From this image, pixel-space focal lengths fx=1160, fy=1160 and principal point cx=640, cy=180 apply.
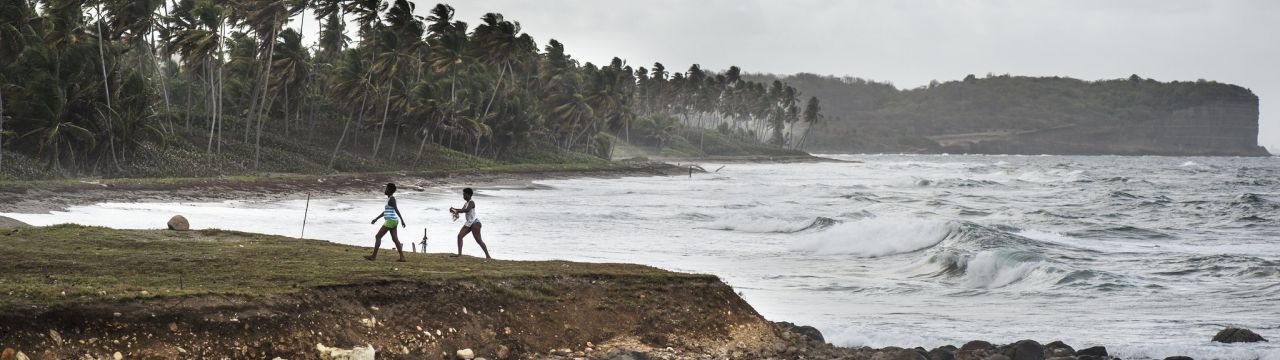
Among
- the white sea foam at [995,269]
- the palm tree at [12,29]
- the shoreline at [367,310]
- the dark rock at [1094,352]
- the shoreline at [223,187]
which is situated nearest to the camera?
the shoreline at [367,310]

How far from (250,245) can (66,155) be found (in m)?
24.9

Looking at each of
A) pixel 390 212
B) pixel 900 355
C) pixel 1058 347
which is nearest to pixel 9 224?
pixel 390 212

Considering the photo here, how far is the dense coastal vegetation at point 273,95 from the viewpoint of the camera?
3544cm

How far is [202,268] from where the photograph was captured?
12031 millimetres

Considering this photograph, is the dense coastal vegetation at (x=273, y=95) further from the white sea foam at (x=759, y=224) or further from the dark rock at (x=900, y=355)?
the dark rock at (x=900, y=355)

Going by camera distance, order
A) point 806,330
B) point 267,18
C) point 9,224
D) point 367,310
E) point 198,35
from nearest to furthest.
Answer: point 367,310 → point 806,330 → point 9,224 → point 198,35 → point 267,18

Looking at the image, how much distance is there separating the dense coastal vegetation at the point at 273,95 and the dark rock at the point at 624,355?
82.2 feet

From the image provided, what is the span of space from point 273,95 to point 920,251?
41.8 m

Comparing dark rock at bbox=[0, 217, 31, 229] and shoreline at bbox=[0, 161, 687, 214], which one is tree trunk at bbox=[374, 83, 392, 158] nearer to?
shoreline at bbox=[0, 161, 687, 214]

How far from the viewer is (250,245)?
15141mm

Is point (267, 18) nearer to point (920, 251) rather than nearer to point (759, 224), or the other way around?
point (759, 224)

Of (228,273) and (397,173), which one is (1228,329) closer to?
(228,273)

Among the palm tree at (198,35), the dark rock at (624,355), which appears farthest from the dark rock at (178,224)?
the palm tree at (198,35)

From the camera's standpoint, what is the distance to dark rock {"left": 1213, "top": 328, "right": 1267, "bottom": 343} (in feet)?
42.5
